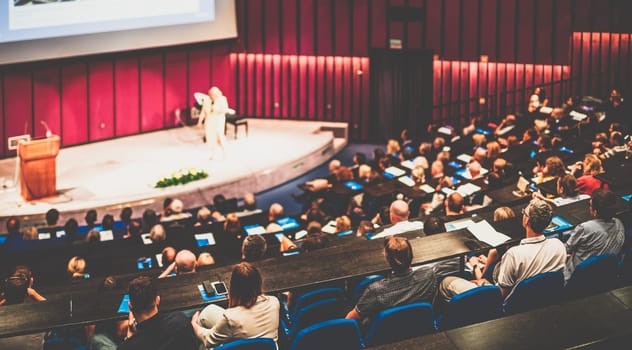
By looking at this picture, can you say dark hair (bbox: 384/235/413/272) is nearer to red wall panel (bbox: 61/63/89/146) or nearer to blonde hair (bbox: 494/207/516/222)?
blonde hair (bbox: 494/207/516/222)

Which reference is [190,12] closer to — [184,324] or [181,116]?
[181,116]

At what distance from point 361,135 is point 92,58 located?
5.56 metres

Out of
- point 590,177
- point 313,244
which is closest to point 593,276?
point 313,244

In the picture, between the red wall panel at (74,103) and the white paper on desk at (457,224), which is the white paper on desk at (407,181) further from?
the red wall panel at (74,103)

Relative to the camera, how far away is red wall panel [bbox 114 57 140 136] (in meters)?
14.4

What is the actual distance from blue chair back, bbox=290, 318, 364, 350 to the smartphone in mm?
806

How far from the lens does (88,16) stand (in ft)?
40.7

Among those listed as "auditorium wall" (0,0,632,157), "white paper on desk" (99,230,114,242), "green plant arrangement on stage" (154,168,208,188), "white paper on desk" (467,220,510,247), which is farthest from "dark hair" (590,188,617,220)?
"auditorium wall" (0,0,632,157)

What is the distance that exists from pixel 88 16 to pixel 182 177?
3.13 m

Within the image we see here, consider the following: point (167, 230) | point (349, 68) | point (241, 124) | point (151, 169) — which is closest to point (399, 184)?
point (167, 230)

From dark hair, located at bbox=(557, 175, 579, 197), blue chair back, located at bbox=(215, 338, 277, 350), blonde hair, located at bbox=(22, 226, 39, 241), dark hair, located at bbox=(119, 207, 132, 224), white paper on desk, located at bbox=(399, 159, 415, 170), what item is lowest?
blonde hair, located at bbox=(22, 226, 39, 241)

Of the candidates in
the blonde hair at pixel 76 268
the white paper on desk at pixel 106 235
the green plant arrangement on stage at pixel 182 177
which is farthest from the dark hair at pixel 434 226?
the green plant arrangement on stage at pixel 182 177

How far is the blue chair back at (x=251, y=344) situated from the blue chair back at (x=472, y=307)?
41.2 inches

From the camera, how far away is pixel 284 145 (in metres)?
14.0
